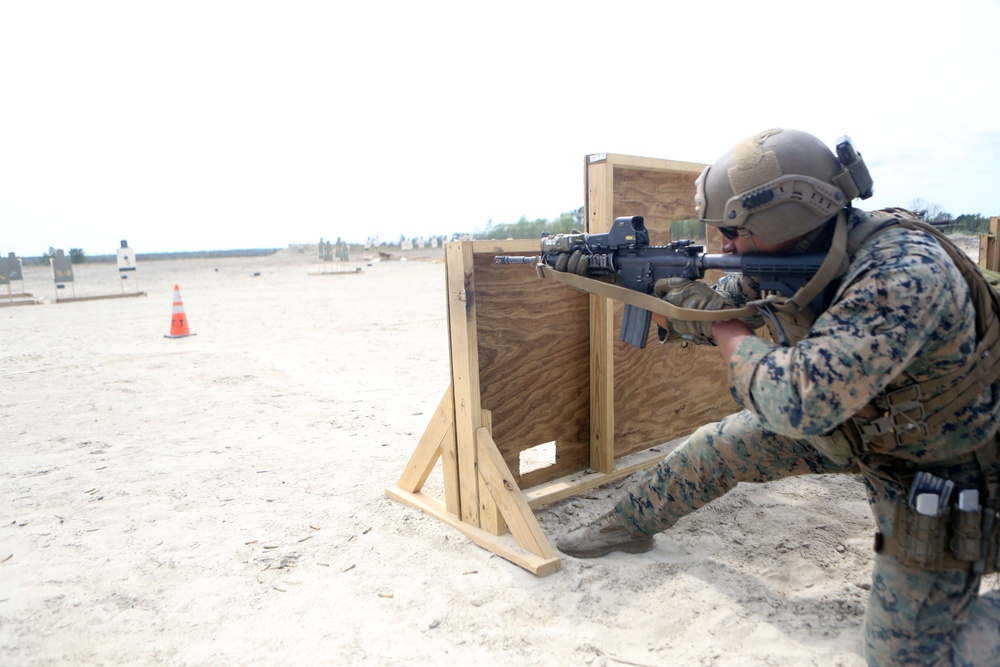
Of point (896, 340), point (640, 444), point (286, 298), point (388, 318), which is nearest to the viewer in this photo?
point (896, 340)

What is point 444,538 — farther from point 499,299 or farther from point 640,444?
point 640,444

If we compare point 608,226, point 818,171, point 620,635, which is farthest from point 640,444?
point 818,171

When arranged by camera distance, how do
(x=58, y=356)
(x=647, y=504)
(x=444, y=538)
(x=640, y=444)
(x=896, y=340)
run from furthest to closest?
1. (x=58, y=356)
2. (x=640, y=444)
3. (x=444, y=538)
4. (x=647, y=504)
5. (x=896, y=340)

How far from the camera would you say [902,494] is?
237 cm

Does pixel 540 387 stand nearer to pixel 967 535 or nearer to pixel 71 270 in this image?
pixel 967 535

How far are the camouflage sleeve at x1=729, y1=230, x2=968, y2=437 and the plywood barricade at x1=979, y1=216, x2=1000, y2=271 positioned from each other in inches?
156

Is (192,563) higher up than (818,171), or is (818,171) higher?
(818,171)

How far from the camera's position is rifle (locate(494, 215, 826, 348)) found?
245 centimetres

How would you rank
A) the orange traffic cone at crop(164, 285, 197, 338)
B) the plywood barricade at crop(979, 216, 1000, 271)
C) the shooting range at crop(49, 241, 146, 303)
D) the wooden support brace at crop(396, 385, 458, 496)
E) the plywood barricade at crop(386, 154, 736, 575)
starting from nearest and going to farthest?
the plywood barricade at crop(386, 154, 736, 575)
the wooden support brace at crop(396, 385, 458, 496)
the plywood barricade at crop(979, 216, 1000, 271)
the orange traffic cone at crop(164, 285, 197, 338)
the shooting range at crop(49, 241, 146, 303)

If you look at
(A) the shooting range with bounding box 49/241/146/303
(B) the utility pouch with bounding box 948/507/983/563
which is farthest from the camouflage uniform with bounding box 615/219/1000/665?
(A) the shooting range with bounding box 49/241/146/303

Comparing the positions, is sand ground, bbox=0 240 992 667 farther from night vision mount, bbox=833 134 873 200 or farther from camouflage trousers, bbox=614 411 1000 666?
night vision mount, bbox=833 134 873 200

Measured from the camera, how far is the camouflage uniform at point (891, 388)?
2.05 m

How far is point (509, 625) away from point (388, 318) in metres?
10.4

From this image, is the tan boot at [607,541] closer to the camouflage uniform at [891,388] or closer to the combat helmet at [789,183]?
the camouflage uniform at [891,388]
